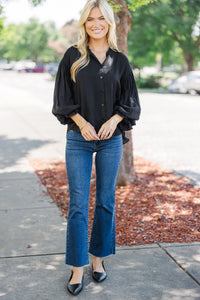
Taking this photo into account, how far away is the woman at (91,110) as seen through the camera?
9.61 feet

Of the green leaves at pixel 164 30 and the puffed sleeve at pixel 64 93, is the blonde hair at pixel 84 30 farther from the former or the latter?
the green leaves at pixel 164 30

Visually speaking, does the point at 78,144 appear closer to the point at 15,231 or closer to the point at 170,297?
the point at 170,297

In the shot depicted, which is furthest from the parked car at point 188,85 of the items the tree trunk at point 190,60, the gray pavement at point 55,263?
the gray pavement at point 55,263

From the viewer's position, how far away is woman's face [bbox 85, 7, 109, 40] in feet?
9.62

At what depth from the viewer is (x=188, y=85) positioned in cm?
2412

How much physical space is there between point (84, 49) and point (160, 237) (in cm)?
204

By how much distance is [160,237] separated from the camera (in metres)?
4.07

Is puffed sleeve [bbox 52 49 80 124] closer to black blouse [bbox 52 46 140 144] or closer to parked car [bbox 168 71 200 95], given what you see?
black blouse [bbox 52 46 140 144]

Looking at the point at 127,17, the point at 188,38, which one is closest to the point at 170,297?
the point at 127,17

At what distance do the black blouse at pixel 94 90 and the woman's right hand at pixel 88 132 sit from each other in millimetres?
79

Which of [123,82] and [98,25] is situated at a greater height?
[98,25]

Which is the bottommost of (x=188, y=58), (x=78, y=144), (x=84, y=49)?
(x=188, y=58)

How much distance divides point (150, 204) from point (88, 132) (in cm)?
242

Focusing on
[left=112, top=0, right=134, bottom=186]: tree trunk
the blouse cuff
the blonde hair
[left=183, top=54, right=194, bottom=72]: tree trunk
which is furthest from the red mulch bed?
[left=183, top=54, right=194, bottom=72]: tree trunk
